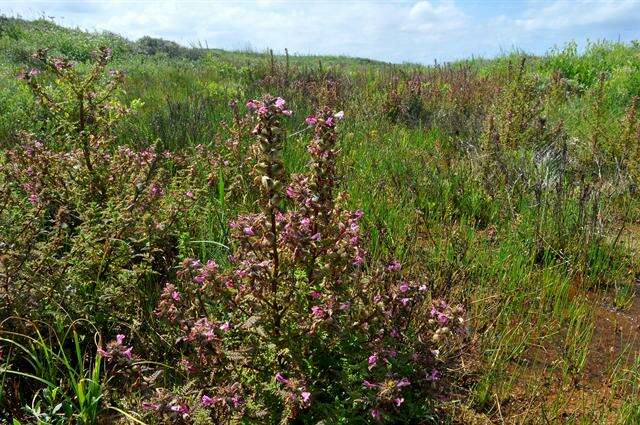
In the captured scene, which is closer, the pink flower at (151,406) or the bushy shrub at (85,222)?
the pink flower at (151,406)

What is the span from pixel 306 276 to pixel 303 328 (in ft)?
0.71

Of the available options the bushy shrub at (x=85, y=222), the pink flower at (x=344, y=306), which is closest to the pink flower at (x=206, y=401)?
the pink flower at (x=344, y=306)

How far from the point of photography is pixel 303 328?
6.50 feet

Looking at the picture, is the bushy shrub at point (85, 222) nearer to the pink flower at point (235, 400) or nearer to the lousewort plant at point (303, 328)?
the lousewort plant at point (303, 328)

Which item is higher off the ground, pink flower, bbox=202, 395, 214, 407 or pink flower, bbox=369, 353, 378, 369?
pink flower, bbox=369, 353, 378, 369

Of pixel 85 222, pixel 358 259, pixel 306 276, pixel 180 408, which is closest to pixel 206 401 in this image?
pixel 180 408

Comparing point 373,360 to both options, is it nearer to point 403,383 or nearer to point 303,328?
point 403,383

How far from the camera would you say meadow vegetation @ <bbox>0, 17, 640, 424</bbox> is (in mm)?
1963

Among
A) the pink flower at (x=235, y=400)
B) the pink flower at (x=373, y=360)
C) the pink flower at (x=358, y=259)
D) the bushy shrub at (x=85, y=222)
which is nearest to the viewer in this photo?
the pink flower at (x=235, y=400)

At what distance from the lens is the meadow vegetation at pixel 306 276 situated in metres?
1.96

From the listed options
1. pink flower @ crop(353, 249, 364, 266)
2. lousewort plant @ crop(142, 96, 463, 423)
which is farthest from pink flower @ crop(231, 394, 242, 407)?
pink flower @ crop(353, 249, 364, 266)

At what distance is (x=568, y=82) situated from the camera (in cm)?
1056

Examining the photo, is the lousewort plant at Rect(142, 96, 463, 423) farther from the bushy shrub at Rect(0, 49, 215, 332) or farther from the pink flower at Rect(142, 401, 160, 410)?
the bushy shrub at Rect(0, 49, 215, 332)

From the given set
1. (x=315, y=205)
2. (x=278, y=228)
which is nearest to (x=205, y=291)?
(x=278, y=228)
